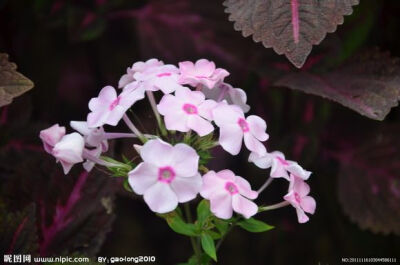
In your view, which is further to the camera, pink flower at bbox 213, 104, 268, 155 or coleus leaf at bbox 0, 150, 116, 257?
coleus leaf at bbox 0, 150, 116, 257

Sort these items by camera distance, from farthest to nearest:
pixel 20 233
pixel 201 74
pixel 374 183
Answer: pixel 374 183
pixel 20 233
pixel 201 74

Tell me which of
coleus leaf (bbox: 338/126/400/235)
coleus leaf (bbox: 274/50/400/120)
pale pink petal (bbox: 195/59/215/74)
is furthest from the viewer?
coleus leaf (bbox: 338/126/400/235)

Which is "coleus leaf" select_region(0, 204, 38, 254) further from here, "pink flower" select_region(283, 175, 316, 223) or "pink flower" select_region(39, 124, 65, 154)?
"pink flower" select_region(283, 175, 316, 223)

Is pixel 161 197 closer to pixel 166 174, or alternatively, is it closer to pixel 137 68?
pixel 166 174

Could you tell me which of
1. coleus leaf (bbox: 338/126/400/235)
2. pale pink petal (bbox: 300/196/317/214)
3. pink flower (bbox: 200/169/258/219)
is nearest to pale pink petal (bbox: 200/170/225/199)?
pink flower (bbox: 200/169/258/219)

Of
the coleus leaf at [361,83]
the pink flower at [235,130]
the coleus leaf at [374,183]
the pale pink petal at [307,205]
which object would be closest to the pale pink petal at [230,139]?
the pink flower at [235,130]

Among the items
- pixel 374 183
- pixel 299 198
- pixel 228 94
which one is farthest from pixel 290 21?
pixel 374 183

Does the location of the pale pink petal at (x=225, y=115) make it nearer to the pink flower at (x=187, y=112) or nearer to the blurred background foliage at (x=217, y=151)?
the pink flower at (x=187, y=112)
